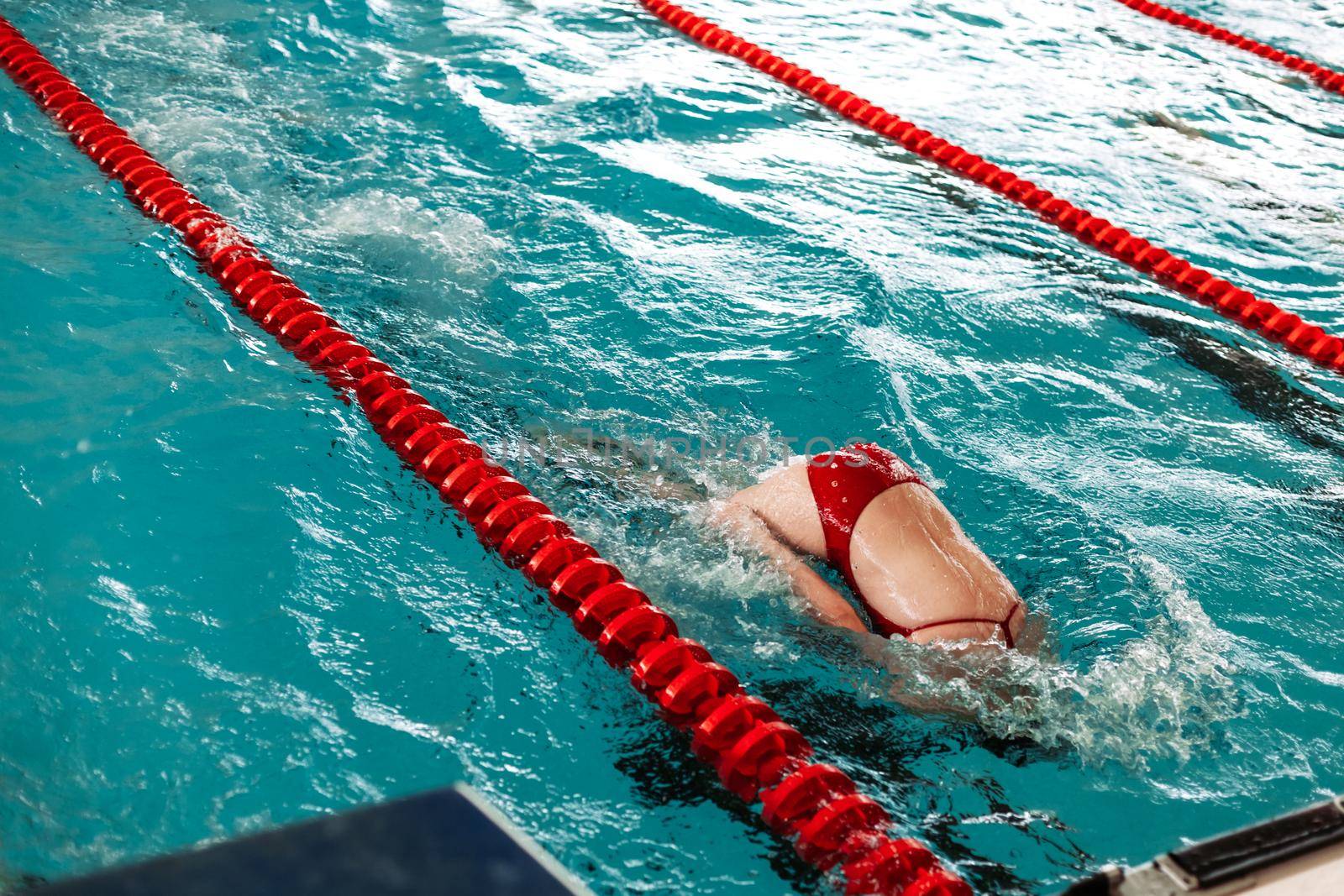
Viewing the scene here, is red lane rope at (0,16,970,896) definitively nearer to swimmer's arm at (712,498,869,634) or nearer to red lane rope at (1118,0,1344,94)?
swimmer's arm at (712,498,869,634)

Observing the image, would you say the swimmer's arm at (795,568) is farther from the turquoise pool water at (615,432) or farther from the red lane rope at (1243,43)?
the red lane rope at (1243,43)

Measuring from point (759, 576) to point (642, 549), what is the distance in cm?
39

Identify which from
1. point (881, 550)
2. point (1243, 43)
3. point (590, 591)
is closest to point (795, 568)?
point (881, 550)

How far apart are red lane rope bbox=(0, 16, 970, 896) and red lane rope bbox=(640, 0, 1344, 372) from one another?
3.43 meters

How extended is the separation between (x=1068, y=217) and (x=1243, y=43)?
4.36 metres

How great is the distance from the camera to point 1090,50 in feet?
25.8

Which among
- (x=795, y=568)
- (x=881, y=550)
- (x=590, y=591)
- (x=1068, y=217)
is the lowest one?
(x=590, y=591)

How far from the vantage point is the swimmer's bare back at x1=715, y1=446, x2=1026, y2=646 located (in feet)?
8.19

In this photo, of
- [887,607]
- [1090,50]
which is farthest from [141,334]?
[1090,50]

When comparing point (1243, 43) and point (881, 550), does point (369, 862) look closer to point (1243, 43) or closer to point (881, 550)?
point (881, 550)

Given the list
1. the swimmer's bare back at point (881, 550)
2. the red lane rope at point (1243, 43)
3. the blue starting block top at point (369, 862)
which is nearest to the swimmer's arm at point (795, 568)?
the swimmer's bare back at point (881, 550)

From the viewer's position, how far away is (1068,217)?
5.41 meters

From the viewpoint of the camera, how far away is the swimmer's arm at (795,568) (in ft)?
8.59

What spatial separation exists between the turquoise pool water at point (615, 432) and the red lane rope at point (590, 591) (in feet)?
0.24
